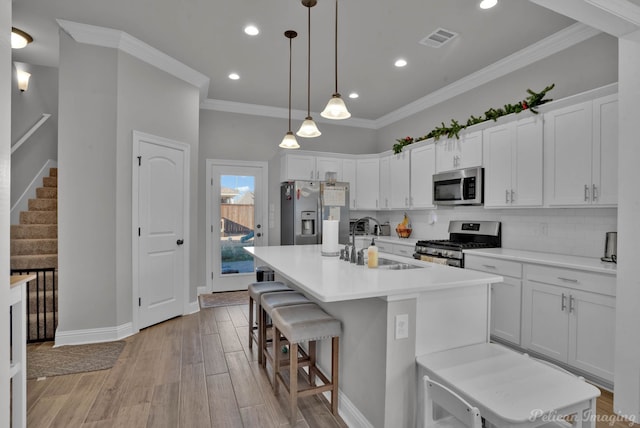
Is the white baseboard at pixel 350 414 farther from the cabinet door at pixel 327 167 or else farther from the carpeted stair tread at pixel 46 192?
the carpeted stair tread at pixel 46 192

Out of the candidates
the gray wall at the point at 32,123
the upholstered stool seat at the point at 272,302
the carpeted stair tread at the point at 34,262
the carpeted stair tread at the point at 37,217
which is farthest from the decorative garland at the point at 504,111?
the gray wall at the point at 32,123

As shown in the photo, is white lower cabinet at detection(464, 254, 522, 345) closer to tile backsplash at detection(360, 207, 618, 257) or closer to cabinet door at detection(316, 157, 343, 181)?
tile backsplash at detection(360, 207, 618, 257)

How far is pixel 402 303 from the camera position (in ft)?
5.70

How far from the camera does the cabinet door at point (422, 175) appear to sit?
4.58 meters

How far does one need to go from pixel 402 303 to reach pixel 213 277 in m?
4.16

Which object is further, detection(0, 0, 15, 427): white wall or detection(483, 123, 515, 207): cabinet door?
detection(483, 123, 515, 207): cabinet door

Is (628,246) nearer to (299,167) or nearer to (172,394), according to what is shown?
(172,394)

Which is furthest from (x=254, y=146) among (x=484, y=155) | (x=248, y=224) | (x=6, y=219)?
(x=6, y=219)

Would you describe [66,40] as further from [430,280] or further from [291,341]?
[430,280]

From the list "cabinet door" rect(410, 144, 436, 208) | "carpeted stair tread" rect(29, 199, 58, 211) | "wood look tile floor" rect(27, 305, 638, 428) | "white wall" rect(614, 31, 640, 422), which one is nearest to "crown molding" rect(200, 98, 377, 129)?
"cabinet door" rect(410, 144, 436, 208)

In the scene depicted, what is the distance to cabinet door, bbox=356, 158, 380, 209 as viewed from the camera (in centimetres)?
568

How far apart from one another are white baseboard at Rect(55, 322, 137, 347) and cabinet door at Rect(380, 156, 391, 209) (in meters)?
3.84

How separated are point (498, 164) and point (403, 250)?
1642 millimetres

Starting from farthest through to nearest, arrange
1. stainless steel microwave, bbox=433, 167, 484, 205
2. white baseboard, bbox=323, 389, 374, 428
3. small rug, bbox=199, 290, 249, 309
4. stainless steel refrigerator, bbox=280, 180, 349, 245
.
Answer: stainless steel refrigerator, bbox=280, 180, 349, 245 < small rug, bbox=199, 290, 249, 309 < stainless steel microwave, bbox=433, 167, 484, 205 < white baseboard, bbox=323, 389, 374, 428
